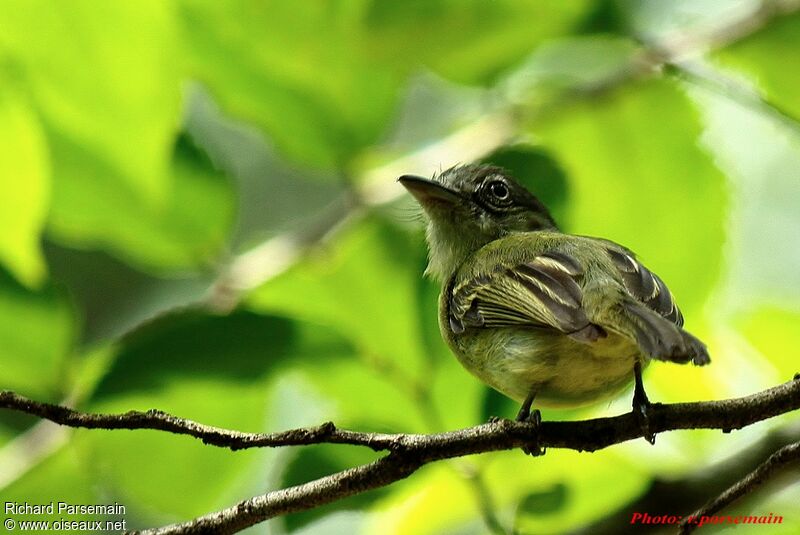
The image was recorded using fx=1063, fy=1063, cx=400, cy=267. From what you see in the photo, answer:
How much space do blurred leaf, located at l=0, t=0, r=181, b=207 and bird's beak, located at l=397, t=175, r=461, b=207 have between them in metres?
0.77

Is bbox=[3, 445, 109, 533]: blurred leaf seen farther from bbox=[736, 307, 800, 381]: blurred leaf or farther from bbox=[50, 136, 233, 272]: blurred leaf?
bbox=[736, 307, 800, 381]: blurred leaf

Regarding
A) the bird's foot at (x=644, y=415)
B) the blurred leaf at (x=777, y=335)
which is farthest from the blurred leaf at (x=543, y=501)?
the blurred leaf at (x=777, y=335)

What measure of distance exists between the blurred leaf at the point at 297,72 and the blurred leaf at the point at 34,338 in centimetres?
80

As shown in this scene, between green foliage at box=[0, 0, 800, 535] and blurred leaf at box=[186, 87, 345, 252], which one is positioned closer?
green foliage at box=[0, 0, 800, 535]

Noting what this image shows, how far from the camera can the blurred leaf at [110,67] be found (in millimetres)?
2811

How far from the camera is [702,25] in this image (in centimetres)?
338

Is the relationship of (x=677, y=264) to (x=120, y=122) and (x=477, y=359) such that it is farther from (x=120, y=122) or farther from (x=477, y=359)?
(x=120, y=122)

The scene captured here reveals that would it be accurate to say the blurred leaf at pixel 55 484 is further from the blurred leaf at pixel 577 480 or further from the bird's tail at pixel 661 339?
the bird's tail at pixel 661 339

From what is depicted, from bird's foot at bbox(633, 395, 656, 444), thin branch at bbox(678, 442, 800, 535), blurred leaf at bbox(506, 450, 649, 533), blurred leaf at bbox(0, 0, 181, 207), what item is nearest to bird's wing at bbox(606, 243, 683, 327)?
bird's foot at bbox(633, 395, 656, 444)

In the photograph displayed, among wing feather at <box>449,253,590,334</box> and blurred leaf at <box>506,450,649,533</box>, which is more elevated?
wing feather at <box>449,253,590,334</box>

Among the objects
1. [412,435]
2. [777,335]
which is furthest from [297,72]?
[777,335]

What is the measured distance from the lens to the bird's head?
12.3 ft

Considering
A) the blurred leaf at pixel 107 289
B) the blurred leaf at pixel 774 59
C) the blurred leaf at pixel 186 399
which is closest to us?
the blurred leaf at pixel 186 399

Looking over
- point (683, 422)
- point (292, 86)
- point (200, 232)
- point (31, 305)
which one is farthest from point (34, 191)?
point (683, 422)
